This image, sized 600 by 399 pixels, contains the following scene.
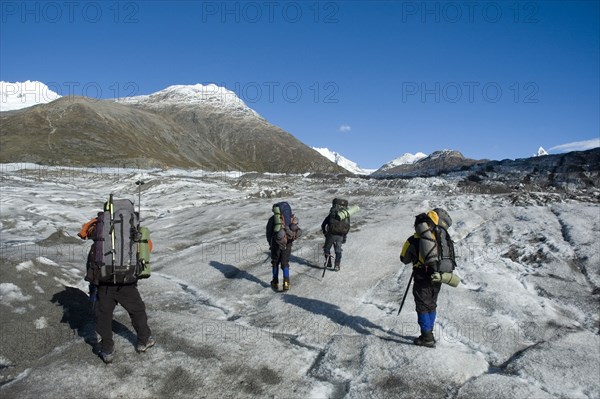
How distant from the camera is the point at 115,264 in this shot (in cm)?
772

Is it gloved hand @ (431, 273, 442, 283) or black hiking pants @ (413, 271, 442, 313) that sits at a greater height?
gloved hand @ (431, 273, 442, 283)

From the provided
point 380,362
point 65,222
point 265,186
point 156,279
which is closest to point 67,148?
point 265,186

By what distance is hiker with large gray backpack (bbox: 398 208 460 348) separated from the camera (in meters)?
8.73

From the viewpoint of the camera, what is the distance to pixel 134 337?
8.83m

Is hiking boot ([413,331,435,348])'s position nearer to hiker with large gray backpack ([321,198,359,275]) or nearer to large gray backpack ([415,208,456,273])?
large gray backpack ([415,208,456,273])

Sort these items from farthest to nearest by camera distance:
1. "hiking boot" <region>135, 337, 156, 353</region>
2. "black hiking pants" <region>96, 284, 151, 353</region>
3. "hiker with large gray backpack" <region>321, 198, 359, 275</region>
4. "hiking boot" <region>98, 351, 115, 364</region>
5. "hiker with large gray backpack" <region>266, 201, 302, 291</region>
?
"hiker with large gray backpack" <region>321, 198, 359, 275</region>
"hiker with large gray backpack" <region>266, 201, 302, 291</region>
"hiking boot" <region>135, 337, 156, 353</region>
"black hiking pants" <region>96, 284, 151, 353</region>
"hiking boot" <region>98, 351, 115, 364</region>

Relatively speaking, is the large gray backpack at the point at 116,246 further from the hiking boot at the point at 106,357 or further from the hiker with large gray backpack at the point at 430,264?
the hiker with large gray backpack at the point at 430,264

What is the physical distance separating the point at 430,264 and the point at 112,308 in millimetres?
6401

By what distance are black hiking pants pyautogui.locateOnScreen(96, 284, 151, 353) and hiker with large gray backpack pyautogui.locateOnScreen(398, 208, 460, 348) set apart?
5.66 meters

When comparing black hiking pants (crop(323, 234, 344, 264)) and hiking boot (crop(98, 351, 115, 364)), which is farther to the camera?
black hiking pants (crop(323, 234, 344, 264))

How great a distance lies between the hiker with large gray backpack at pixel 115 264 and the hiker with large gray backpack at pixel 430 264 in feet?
18.4

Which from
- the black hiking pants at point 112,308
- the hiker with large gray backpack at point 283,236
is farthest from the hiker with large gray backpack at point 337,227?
the black hiking pants at point 112,308

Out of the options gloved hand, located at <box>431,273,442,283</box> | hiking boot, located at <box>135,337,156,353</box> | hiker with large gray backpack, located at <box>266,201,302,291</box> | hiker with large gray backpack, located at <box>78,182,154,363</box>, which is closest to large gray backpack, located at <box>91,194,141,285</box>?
hiker with large gray backpack, located at <box>78,182,154,363</box>

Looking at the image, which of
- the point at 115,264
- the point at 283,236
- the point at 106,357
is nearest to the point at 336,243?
the point at 283,236
